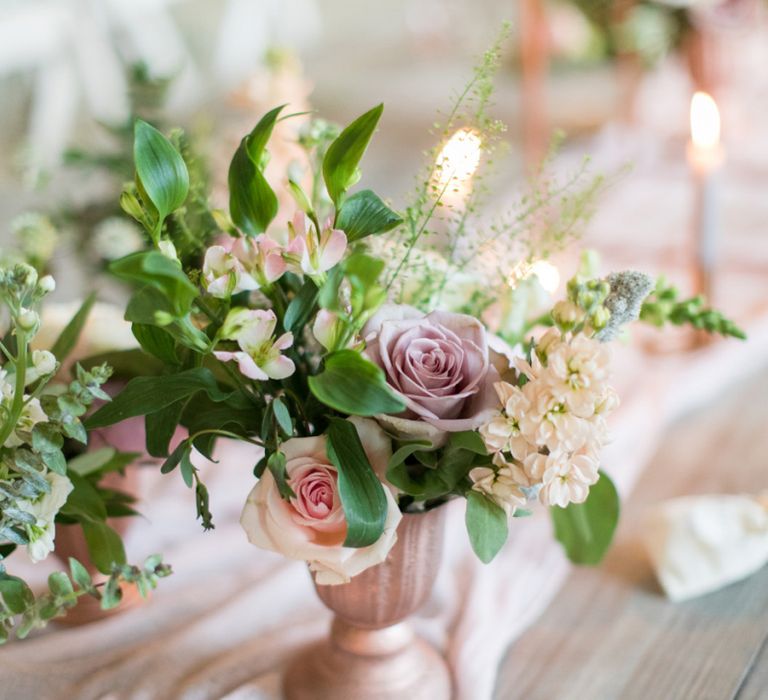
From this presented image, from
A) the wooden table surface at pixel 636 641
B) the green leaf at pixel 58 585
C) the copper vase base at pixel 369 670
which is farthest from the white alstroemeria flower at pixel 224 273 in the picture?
the wooden table surface at pixel 636 641

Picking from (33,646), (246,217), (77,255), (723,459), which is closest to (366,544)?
(246,217)

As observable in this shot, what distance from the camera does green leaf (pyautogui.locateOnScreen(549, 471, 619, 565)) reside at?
81 cm

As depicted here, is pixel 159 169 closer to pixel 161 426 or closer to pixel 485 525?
pixel 161 426

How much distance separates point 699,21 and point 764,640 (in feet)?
4.99

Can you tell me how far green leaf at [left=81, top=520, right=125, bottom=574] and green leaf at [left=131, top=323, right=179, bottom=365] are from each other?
0.63ft

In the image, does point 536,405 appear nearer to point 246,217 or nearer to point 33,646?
point 246,217

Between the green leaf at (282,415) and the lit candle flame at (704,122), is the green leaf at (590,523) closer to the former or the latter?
the green leaf at (282,415)

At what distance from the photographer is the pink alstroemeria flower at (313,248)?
633mm

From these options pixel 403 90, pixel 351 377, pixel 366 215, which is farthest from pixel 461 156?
pixel 403 90

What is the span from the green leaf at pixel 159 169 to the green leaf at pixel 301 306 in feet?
0.32

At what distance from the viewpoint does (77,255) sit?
1.41m

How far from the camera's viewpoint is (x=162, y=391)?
2.22 ft

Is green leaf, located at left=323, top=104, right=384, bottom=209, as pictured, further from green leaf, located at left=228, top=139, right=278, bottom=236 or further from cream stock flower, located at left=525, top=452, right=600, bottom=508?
cream stock flower, located at left=525, top=452, right=600, bottom=508

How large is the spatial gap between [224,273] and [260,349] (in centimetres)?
5
